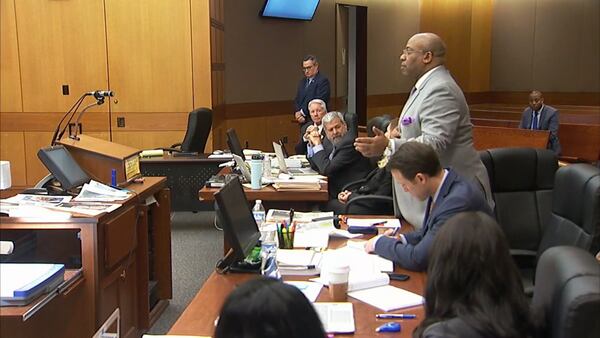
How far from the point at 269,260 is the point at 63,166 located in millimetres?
1306

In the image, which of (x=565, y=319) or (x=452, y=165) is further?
(x=452, y=165)

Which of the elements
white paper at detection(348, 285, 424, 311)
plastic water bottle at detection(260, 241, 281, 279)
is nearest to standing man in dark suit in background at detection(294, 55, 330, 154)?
plastic water bottle at detection(260, 241, 281, 279)

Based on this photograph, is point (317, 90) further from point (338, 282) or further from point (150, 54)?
point (338, 282)

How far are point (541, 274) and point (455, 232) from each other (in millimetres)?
304

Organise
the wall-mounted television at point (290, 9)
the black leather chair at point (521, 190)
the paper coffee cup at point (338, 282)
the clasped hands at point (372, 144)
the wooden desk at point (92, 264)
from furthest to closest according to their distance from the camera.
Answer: the wall-mounted television at point (290, 9) → the black leather chair at point (521, 190) → the clasped hands at point (372, 144) → the wooden desk at point (92, 264) → the paper coffee cup at point (338, 282)

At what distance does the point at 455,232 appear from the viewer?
1.58 meters

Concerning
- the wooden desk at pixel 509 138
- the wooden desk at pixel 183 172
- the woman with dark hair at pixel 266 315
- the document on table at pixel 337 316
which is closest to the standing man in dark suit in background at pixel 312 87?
the wooden desk at pixel 509 138

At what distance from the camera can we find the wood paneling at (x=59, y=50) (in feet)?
22.2

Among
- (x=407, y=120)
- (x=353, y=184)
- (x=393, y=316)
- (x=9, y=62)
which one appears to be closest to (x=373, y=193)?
(x=353, y=184)

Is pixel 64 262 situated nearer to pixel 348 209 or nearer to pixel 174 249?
pixel 348 209

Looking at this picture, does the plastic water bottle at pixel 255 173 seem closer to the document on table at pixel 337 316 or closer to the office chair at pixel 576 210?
the office chair at pixel 576 210

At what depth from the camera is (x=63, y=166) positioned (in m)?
3.18

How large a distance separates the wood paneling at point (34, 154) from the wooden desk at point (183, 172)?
1.94 m

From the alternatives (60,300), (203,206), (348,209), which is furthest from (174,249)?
(60,300)
